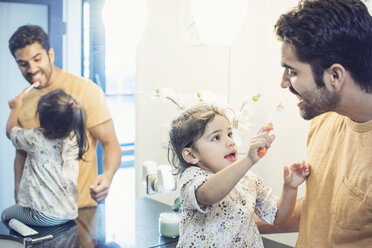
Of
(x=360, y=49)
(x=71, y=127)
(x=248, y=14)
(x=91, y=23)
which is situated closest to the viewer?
(x=360, y=49)

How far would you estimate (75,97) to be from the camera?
5.24 ft

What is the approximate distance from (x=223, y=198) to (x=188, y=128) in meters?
0.21

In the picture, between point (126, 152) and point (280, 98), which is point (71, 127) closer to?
point (126, 152)

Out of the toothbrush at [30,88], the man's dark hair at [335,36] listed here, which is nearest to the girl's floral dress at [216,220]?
the man's dark hair at [335,36]

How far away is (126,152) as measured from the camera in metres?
1.83

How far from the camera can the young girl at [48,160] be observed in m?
1.51

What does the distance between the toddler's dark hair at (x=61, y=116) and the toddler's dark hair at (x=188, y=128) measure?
43cm

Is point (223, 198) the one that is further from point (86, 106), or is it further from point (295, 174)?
point (86, 106)

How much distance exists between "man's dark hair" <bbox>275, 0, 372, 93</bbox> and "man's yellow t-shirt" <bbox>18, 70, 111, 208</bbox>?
2.69 ft

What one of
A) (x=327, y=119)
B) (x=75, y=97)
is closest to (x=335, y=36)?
(x=327, y=119)

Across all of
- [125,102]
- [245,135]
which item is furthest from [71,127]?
[245,135]

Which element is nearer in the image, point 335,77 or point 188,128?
point 335,77

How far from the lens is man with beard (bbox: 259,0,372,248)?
1.07 m

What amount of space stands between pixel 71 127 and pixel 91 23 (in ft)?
1.31
